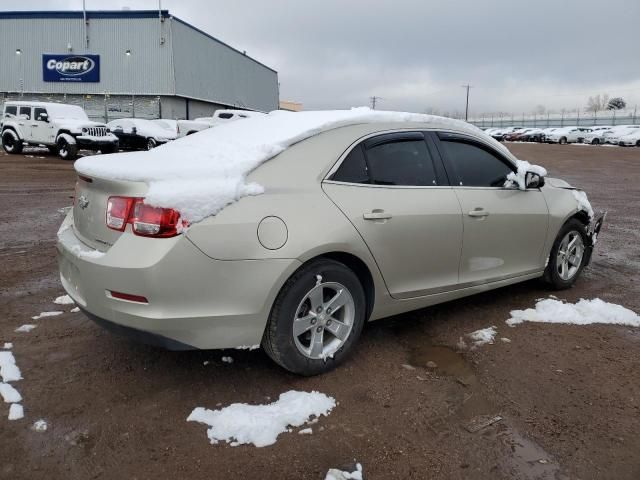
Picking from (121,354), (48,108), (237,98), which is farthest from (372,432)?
(237,98)

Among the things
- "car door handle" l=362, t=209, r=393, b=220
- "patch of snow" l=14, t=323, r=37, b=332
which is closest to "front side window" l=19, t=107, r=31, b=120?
"patch of snow" l=14, t=323, r=37, b=332

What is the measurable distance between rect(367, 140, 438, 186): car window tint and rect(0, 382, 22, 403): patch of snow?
96.0 inches

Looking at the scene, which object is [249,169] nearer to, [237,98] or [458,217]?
[458,217]

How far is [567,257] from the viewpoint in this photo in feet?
16.8

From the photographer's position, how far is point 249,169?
10.1 ft

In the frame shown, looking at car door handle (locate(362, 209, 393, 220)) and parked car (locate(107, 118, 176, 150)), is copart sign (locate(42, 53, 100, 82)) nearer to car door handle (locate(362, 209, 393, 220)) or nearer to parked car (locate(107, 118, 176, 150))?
parked car (locate(107, 118, 176, 150))

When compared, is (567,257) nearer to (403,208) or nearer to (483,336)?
(483,336)

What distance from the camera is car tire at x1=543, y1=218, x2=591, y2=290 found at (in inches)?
194

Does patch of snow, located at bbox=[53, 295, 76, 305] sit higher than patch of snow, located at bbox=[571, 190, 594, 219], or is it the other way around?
patch of snow, located at bbox=[571, 190, 594, 219]

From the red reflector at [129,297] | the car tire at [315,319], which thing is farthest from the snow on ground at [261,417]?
the red reflector at [129,297]

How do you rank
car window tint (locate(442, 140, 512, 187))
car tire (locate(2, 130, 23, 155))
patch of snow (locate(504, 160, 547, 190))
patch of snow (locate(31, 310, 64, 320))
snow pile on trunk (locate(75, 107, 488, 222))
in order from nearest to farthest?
snow pile on trunk (locate(75, 107, 488, 222)) → car window tint (locate(442, 140, 512, 187)) → patch of snow (locate(31, 310, 64, 320)) → patch of snow (locate(504, 160, 547, 190)) → car tire (locate(2, 130, 23, 155))

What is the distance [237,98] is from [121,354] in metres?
45.8

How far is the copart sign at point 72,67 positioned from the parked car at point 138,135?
13.6m

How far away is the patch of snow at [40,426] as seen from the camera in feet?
9.01
